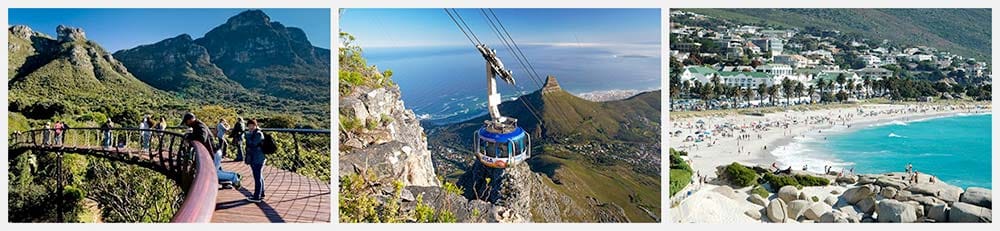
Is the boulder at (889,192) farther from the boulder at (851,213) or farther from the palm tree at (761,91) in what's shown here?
the palm tree at (761,91)

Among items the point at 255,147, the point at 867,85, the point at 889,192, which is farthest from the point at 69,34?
the point at 867,85

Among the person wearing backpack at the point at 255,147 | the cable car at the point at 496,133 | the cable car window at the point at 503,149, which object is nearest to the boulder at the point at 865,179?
the cable car at the point at 496,133

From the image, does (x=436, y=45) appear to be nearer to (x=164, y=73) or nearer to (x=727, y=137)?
(x=164, y=73)

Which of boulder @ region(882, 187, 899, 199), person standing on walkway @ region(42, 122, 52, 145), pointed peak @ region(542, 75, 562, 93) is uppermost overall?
pointed peak @ region(542, 75, 562, 93)

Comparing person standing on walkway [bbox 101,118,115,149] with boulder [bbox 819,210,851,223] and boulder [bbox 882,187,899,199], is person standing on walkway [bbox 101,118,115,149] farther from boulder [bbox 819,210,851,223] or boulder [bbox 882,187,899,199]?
boulder [bbox 882,187,899,199]

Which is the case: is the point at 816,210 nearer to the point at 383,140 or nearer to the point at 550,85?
the point at 550,85

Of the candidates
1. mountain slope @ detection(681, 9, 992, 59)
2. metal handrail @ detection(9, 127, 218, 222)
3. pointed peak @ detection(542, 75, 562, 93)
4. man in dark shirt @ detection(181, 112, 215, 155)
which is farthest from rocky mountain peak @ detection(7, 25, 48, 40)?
mountain slope @ detection(681, 9, 992, 59)
